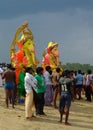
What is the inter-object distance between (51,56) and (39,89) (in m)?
7.16

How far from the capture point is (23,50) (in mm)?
19953

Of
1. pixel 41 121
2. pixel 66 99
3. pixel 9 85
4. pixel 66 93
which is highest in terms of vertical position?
pixel 9 85

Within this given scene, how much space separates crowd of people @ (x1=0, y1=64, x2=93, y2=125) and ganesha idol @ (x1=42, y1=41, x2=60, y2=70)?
2611 millimetres

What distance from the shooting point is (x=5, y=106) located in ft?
60.4

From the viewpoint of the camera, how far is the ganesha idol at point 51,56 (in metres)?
22.3

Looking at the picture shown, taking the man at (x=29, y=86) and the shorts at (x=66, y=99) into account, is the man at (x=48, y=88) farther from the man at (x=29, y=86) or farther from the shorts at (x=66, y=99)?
the shorts at (x=66, y=99)

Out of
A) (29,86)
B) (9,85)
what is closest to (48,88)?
(9,85)

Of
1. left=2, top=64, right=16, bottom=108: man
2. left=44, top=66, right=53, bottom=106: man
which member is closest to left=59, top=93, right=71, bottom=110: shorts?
left=2, top=64, right=16, bottom=108: man

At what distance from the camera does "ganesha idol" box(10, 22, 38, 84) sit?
63.8ft

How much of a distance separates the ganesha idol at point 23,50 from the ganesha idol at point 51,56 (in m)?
1.92

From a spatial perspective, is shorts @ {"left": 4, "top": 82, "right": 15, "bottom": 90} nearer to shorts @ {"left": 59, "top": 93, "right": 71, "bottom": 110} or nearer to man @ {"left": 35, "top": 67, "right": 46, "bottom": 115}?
man @ {"left": 35, "top": 67, "right": 46, "bottom": 115}

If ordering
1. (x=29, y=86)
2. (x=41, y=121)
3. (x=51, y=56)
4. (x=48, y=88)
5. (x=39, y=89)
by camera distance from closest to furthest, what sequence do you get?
(x=29, y=86) → (x=41, y=121) → (x=39, y=89) → (x=48, y=88) → (x=51, y=56)

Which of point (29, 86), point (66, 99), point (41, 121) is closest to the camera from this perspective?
point (66, 99)

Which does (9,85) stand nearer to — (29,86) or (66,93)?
(29,86)
